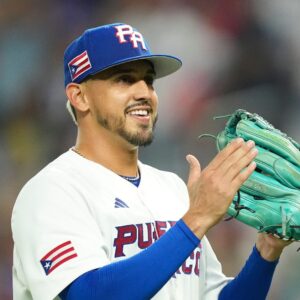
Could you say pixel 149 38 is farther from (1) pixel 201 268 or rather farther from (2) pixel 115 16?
(1) pixel 201 268

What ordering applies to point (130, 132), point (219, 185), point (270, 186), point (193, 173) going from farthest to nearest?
point (130, 132)
point (270, 186)
point (193, 173)
point (219, 185)

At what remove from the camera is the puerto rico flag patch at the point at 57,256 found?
211 centimetres

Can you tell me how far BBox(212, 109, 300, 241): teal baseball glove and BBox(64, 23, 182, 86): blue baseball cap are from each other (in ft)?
1.45

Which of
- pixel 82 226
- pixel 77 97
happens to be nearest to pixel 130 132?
pixel 77 97

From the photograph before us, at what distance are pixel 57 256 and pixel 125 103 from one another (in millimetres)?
584

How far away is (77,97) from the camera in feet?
8.39

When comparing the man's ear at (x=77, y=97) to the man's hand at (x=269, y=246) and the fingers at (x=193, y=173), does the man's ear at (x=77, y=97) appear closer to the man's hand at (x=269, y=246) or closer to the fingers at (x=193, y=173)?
the fingers at (x=193, y=173)

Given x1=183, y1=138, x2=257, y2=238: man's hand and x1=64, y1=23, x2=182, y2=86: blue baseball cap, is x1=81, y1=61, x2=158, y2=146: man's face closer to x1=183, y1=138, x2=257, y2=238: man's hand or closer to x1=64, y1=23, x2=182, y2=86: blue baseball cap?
x1=64, y1=23, x2=182, y2=86: blue baseball cap

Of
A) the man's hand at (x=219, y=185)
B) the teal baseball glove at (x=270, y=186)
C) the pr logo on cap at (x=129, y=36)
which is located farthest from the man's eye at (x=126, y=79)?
the man's hand at (x=219, y=185)

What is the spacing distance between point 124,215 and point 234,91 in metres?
2.70

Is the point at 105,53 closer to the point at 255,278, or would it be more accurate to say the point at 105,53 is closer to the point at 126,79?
the point at 126,79

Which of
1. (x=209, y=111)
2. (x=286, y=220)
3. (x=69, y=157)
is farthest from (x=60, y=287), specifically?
(x=209, y=111)

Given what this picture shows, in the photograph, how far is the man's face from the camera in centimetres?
244

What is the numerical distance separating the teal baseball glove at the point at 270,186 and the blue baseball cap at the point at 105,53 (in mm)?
441
